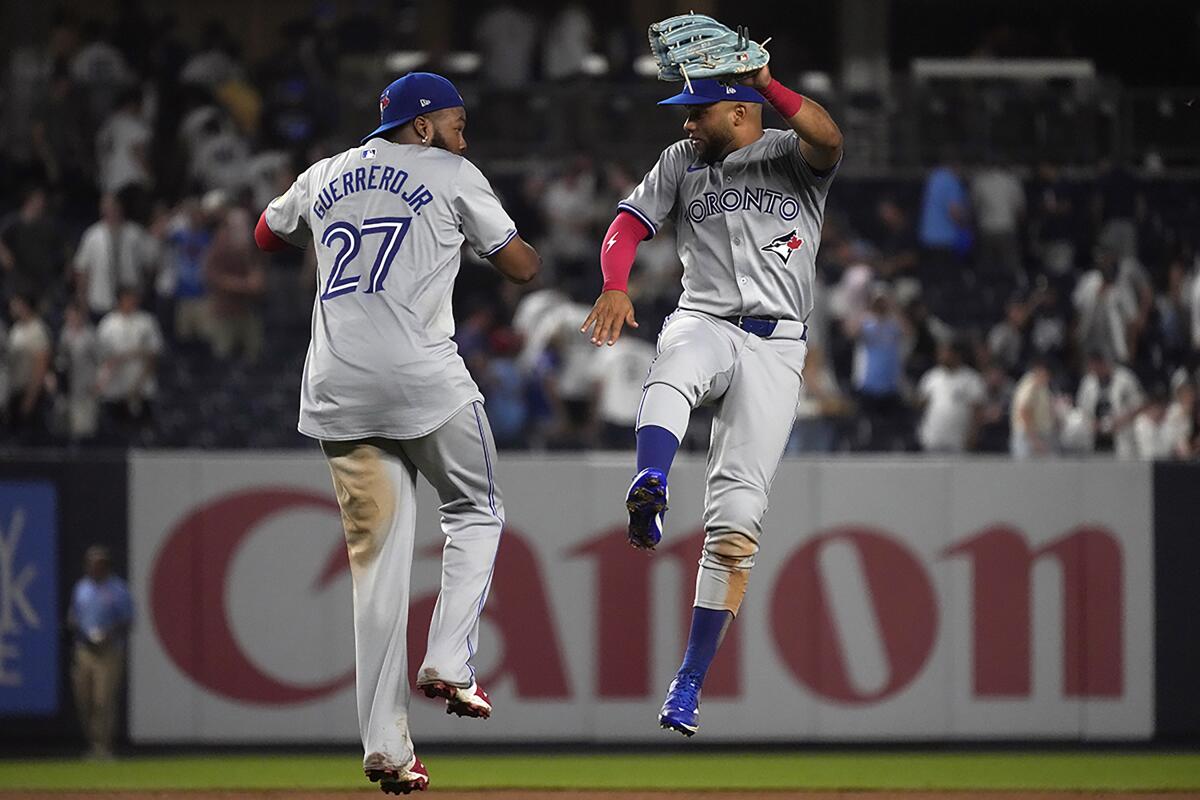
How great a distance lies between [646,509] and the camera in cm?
616

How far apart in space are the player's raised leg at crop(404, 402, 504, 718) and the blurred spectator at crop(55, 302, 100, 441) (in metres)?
9.15

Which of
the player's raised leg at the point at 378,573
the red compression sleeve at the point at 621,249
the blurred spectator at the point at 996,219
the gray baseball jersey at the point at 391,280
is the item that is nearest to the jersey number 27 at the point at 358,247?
the gray baseball jersey at the point at 391,280

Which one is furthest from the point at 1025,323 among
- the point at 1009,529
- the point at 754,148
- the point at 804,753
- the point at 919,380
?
the point at 754,148

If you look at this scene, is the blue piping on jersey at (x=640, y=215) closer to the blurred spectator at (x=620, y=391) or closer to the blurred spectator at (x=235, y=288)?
the blurred spectator at (x=620, y=391)

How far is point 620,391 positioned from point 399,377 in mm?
8462

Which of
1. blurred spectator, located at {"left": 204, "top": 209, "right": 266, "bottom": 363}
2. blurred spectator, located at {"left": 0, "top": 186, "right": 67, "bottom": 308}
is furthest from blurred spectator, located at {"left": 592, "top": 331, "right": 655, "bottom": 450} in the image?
blurred spectator, located at {"left": 0, "top": 186, "right": 67, "bottom": 308}

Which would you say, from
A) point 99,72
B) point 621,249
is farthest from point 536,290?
point 621,249

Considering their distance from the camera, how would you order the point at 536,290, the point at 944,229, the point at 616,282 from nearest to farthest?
the point at 616,282
the point at 536,290
the point at 944,229

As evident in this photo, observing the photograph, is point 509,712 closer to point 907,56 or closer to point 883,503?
point 883,503

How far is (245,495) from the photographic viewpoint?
1323 centimetres

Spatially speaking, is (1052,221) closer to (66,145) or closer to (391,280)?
→ (66,145)

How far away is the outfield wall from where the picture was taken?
13.2m

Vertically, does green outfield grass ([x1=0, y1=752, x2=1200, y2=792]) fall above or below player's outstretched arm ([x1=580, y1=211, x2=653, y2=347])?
below

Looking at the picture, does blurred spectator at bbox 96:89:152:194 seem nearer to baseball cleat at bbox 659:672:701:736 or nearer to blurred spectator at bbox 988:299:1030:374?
blurred spectator at bbox 988:299:1030:374
